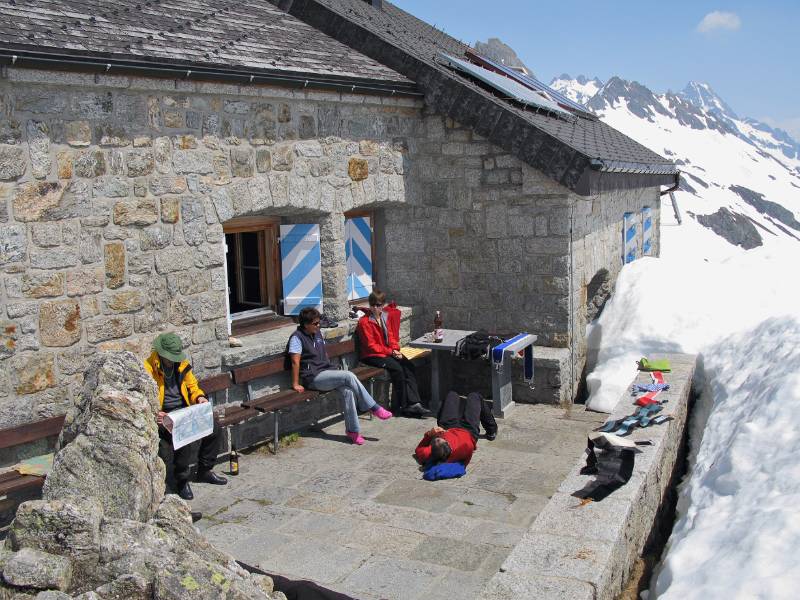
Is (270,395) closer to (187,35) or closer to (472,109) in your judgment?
(187,35)

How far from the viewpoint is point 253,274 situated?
354 inches

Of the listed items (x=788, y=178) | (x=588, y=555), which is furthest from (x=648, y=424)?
(x=788, y=178)

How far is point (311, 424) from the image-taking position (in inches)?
337

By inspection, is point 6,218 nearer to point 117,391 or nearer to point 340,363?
point 117,391

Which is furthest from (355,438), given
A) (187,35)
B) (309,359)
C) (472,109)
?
(187,35)

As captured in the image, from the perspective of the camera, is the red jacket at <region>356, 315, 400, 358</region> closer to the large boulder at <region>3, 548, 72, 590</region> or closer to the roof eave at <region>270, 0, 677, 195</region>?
the roof eave at <region>270, 0, 677, 195</region>

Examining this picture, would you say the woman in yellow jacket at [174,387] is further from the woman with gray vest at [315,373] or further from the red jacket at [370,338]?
the red jacket at [370,338]

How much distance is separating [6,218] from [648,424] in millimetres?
5086

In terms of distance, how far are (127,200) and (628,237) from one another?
7.94m

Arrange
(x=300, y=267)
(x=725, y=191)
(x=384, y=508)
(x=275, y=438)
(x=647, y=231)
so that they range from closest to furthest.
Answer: (x=384, y=508) < (x=275, y=438) < (x=300, y=267) < (x=647, y=231) < (x=725, y=191)

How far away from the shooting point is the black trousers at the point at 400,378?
29.1ft

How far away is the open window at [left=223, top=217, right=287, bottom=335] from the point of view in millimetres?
8492

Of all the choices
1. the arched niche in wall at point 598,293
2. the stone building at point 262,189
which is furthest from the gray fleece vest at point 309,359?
the arched niche in wall at point 598,293

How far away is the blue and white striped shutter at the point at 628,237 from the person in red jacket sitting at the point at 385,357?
468 cm
